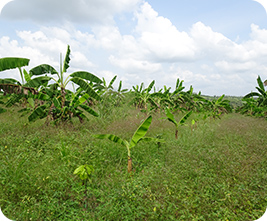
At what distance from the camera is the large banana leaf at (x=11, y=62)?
5.22 metres

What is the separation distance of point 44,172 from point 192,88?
10458mm

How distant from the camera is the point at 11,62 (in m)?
5.29

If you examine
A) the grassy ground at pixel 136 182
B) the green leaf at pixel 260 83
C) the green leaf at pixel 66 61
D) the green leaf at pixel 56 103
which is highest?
the green leaf at pixel 260 83

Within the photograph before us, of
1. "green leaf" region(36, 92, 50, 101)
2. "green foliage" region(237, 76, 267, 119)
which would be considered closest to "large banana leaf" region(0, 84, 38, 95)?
"green leaf" region(36, 92, 50, 101)

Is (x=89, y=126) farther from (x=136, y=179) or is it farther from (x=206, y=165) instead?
(x=206, y=165)

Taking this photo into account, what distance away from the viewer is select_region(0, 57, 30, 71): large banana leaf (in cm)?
522

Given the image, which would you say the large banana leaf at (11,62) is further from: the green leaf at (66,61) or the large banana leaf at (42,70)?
the green leaf at (66,61)

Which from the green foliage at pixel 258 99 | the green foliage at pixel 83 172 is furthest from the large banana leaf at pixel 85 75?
the green foliage at pixel 258 99

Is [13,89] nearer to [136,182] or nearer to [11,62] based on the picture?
[11,62]

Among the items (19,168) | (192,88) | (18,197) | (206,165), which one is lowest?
(18,197)

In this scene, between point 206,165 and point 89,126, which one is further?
point 89,126

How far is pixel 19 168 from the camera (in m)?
3.29

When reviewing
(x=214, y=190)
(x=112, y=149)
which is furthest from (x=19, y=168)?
(x=214, y=190)

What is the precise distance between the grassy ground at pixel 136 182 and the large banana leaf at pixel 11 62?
6.63 feet
